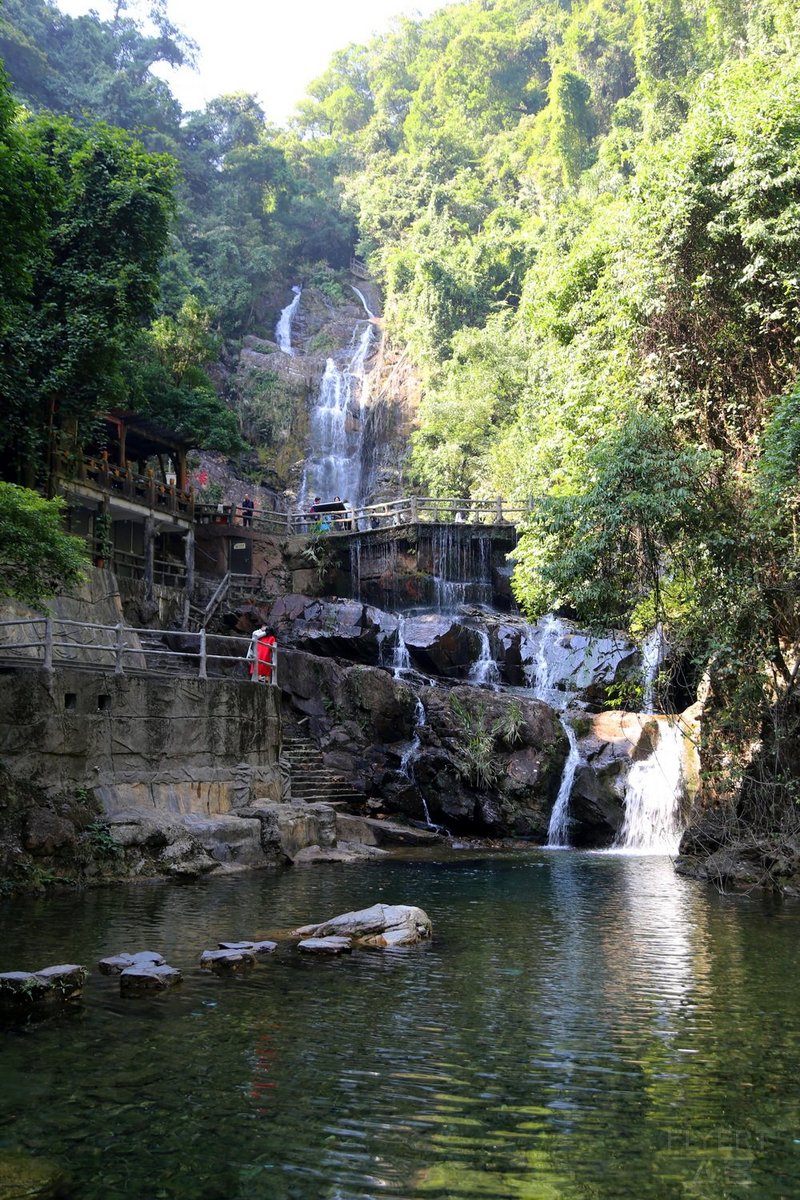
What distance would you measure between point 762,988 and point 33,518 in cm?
1086

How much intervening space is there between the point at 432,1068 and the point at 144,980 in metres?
3.01

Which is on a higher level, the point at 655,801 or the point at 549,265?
the point at 549,265

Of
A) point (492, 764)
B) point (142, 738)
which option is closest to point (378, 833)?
point (492, 764)

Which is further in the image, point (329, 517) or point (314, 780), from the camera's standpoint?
point (329, 517)

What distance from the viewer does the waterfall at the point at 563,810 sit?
2311 cm

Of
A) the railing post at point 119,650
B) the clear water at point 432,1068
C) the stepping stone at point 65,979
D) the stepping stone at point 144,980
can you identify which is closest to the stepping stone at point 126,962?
the clear water at point 432,1068

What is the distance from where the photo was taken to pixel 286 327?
59812mm

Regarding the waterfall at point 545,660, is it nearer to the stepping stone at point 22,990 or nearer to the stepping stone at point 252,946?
the stepping stone at point 252,946

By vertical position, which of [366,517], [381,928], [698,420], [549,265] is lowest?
[381,928]

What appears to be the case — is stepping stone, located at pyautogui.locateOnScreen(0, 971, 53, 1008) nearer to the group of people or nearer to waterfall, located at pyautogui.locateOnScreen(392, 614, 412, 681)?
waterfall, located at pyautogui.locateOnScreen(392, 614, 412, 681)

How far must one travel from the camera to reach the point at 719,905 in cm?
1340

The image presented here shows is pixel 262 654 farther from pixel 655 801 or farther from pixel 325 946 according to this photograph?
pixel 325 946

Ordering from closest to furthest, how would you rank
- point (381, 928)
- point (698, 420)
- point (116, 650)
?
1. point (381, 928)
2. point (116, 650)
3. point (698, 420)

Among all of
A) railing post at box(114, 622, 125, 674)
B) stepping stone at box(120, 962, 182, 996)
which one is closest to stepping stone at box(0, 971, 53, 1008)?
stepping stone at box(120, 962, 182, 996)
